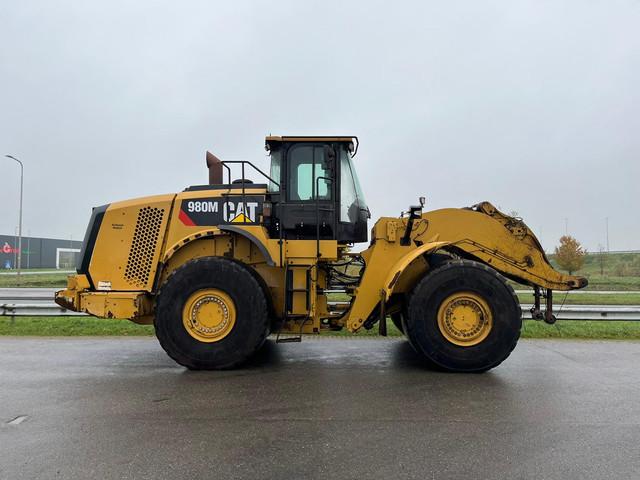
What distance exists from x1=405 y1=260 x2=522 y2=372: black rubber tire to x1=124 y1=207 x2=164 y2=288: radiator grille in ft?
11.2

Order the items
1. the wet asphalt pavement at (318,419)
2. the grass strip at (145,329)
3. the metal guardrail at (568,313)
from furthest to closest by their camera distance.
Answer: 1. the metal guardrail at (568,313)
2. the grass strip at (145,329)
3. the wet asphalt pavement at (318,419)

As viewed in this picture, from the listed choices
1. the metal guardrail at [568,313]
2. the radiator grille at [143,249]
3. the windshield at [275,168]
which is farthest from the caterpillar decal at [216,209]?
the metal guardrail at [568,313]

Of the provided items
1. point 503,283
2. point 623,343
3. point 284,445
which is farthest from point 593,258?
point 284,445

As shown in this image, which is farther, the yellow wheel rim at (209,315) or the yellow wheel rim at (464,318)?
the yellow wheel rim at (209,315)

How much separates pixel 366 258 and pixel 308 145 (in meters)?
1.67

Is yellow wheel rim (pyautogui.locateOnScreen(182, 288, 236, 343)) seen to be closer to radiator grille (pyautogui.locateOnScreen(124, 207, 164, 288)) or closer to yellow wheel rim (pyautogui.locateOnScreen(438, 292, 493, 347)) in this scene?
radiator grille (pyautogui.locateOnScreen(124, 207, 164, 288))

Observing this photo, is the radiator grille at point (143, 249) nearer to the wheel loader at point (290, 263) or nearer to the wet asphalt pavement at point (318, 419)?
the wheel loader at point (290, 263)

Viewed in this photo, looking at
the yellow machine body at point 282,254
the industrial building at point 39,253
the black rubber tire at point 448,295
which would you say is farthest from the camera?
the industrial building at point 39,253

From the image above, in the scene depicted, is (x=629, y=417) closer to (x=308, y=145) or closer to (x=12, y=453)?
(x=308, y=145)

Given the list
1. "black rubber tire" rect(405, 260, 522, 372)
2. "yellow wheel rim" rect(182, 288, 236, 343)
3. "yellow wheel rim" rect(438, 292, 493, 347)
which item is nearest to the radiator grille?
"yellow wheel rim" rect(182, 288, 236, 343)

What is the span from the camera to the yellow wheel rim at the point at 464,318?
5.27 m

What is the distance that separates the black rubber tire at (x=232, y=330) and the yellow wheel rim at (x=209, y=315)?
53mm

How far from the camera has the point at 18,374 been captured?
5160mm

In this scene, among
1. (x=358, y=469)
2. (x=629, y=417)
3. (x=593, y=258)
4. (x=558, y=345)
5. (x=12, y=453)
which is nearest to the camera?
(x=358, y=469)
